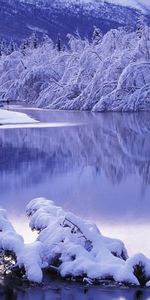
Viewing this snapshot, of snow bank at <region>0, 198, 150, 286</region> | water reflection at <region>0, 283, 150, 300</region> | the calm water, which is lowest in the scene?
water reflection at <region>0, 283, 150, 300</region>

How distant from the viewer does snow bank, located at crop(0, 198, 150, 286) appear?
6.11 m

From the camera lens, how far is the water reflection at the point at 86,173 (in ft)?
30.6

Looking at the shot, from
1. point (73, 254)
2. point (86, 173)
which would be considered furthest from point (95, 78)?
point (73, 254)

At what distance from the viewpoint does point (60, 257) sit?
649 cm

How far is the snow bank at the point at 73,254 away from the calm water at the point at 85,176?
239 millimetres

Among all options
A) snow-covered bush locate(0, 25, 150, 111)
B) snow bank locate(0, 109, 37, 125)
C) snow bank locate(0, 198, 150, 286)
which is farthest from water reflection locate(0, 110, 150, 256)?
snow-covered bush locate(0, 25, 150, 111)

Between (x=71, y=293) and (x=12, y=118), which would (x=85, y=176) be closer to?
(x=71, y=293)

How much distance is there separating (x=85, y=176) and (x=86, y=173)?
418mm

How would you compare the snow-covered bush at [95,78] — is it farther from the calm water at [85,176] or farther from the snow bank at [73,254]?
the snow bank at [73,254]

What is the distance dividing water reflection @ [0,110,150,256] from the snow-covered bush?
35.7ft

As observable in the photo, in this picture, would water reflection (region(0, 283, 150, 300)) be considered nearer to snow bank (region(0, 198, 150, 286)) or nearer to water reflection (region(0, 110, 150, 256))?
snow bank (region(0, 198, 150, 286))

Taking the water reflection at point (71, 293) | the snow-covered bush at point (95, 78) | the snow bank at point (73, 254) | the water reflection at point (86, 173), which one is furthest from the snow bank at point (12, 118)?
the water reflection at point (71, 293)

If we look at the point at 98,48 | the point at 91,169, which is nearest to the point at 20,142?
the point at 91,169

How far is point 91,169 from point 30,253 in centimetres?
806
